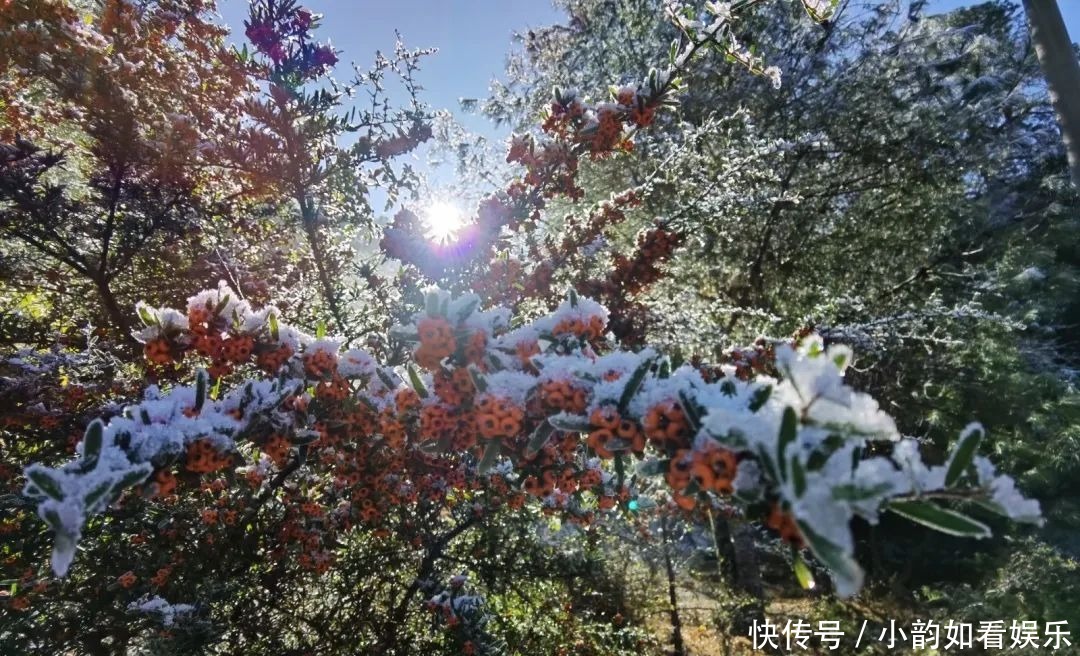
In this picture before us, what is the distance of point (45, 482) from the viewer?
44.0 inches

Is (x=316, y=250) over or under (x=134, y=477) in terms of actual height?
over

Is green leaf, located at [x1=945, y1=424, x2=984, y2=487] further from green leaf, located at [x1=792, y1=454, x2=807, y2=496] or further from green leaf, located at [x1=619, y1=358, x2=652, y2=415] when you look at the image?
green leaf, located at [x1=619, y1=358, x2=652, y2=415]

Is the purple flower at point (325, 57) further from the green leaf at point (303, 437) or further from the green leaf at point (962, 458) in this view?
the green leaf at point (962, 458)

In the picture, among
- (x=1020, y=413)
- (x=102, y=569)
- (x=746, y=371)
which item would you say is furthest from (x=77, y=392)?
(x=1020, y=413)

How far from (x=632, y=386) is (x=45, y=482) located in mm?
1218

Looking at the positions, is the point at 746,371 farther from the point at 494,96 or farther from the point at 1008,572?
the point at 494,96

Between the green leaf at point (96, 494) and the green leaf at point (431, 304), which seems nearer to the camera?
the green leaf at point (96, 494)

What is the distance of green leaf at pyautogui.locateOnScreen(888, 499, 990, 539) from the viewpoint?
2.94 ft

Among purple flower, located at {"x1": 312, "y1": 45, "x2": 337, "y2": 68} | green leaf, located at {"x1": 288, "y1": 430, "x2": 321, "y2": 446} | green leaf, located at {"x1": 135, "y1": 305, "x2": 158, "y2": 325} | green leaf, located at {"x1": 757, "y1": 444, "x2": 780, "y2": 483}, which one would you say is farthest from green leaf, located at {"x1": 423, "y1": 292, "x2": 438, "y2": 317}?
purple flower, located at {"x1": 312, "y1": 45, "x2": 337, "y2": 68}

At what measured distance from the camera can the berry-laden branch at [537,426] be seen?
92 centimetres

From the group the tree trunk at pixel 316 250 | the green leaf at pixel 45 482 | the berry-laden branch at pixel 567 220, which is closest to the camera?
the green leaf at pixel 45 482

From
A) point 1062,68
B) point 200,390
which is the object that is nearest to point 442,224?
point 200,390

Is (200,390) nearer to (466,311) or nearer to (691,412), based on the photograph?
(466,311)

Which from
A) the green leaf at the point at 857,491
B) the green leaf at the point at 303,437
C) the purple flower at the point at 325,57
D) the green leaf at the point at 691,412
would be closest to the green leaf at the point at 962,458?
the green leaf at the point at 857,491
